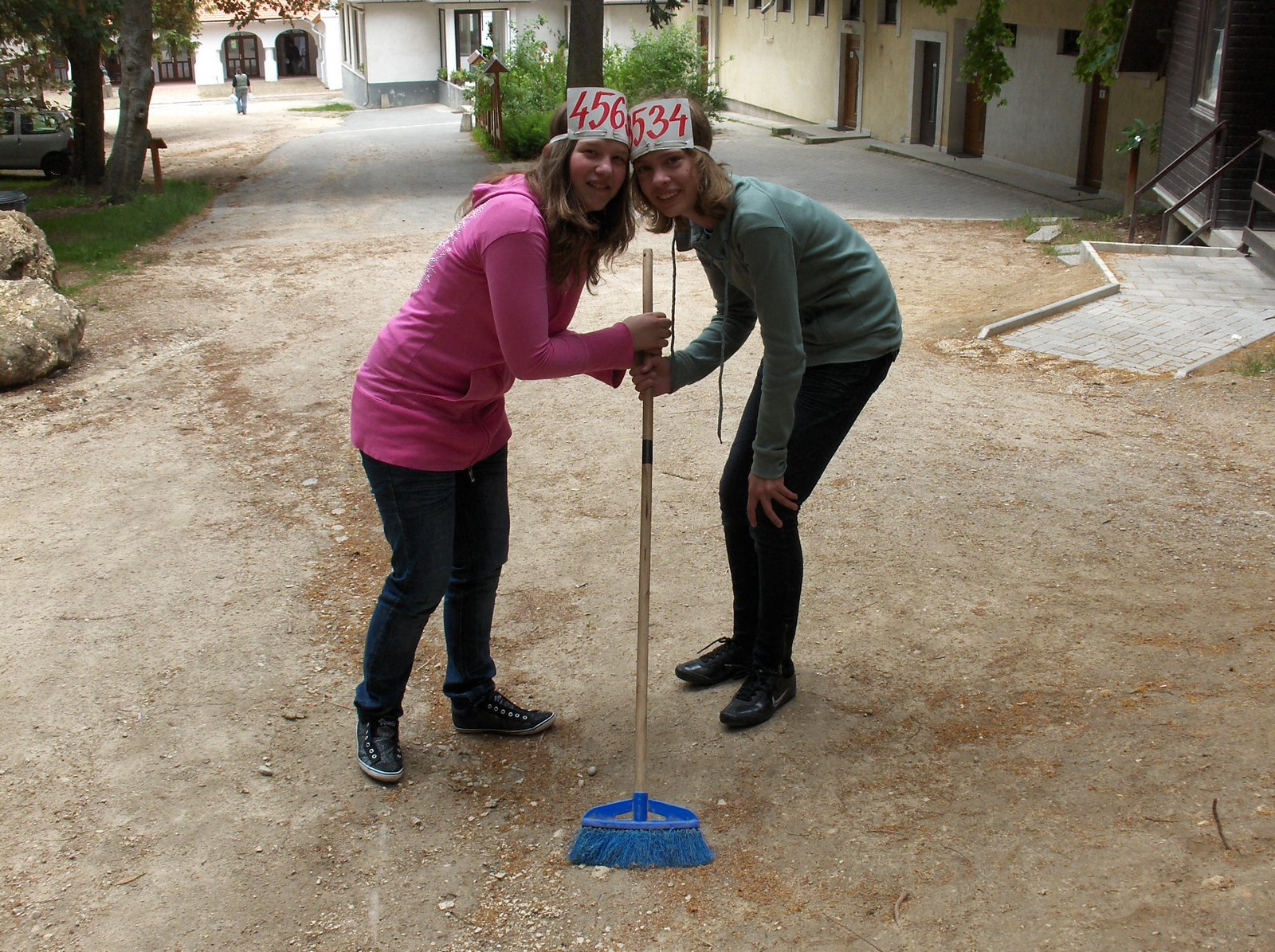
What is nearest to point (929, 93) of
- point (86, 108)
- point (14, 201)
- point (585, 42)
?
point (585, 42)

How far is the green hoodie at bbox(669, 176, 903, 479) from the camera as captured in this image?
2.91m

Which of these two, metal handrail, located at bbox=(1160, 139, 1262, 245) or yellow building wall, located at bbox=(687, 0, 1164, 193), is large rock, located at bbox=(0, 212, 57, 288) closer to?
metal handrail, located at bbox=(1160, 139, 1262, 245)

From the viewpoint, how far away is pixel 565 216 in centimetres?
279

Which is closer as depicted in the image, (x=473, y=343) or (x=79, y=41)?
(x=473, y=343)

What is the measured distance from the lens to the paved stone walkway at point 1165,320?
7719mm

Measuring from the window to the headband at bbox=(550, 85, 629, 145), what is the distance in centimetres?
1095

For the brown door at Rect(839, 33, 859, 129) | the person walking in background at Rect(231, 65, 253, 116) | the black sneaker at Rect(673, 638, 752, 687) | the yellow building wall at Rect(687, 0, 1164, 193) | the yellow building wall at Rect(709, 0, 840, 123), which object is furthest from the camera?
the person walking in background at Rect(231, 65, 253, 116)

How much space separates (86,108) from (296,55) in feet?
133

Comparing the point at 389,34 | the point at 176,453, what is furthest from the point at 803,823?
the point at 389,34

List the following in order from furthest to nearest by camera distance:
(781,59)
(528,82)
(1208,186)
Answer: (781,59)
(528,82)
(1208,186)

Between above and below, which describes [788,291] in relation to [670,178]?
below

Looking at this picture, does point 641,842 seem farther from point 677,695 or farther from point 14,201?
point 14,201

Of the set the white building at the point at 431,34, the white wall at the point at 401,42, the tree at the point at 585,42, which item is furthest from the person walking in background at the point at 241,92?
the tree at the point at 585,42

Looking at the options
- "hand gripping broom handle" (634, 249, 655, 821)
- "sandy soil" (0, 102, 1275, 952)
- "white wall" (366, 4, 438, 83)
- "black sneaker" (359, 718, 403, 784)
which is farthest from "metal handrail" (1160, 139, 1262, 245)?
"white wall" (366, 4, 438, 83)
